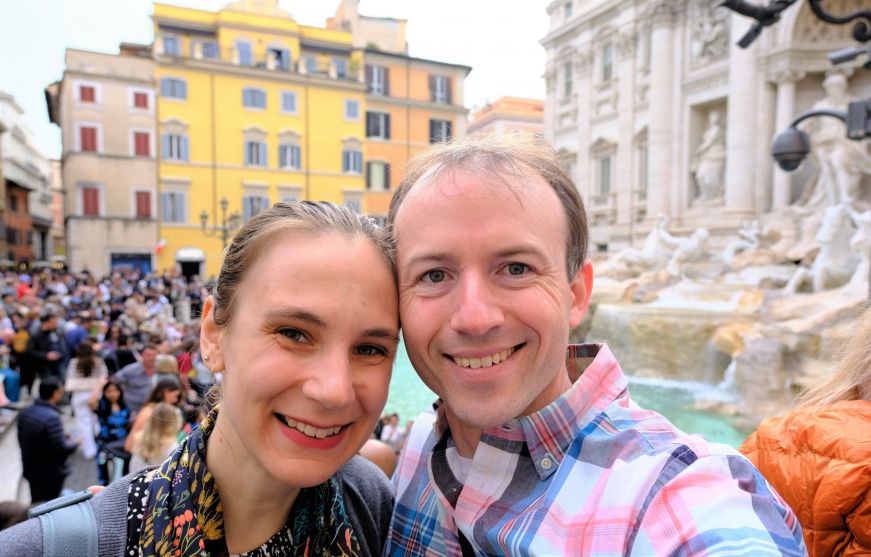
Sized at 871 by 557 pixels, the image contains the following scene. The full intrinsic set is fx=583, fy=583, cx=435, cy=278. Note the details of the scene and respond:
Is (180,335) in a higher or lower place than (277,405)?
lower

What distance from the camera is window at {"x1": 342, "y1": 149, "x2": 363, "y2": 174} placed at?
105ft

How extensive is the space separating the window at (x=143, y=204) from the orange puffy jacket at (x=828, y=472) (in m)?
30.7

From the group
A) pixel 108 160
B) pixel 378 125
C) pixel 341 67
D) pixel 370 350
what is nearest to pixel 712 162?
pixel 370 350

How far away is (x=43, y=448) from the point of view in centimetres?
483

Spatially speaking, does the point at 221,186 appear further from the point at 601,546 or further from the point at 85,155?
the point at 601,546

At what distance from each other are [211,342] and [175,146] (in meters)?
30.7

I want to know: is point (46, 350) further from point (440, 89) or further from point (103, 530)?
point (440, 89)

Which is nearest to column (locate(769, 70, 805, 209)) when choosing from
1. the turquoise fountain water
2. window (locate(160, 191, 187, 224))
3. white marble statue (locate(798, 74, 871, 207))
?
white marble statue (locate(798, 74, 871, 207))

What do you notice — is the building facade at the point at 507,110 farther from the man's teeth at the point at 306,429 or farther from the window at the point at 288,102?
the man's teeth at the point at 306,429

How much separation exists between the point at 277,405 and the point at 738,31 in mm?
18275

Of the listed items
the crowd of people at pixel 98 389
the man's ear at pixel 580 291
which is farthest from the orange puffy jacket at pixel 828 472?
the crowd of people at pixel 98 389

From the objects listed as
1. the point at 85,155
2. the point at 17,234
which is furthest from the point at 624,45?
the point at 17,234

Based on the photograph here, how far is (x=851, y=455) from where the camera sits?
1326mm

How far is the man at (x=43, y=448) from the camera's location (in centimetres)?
482
